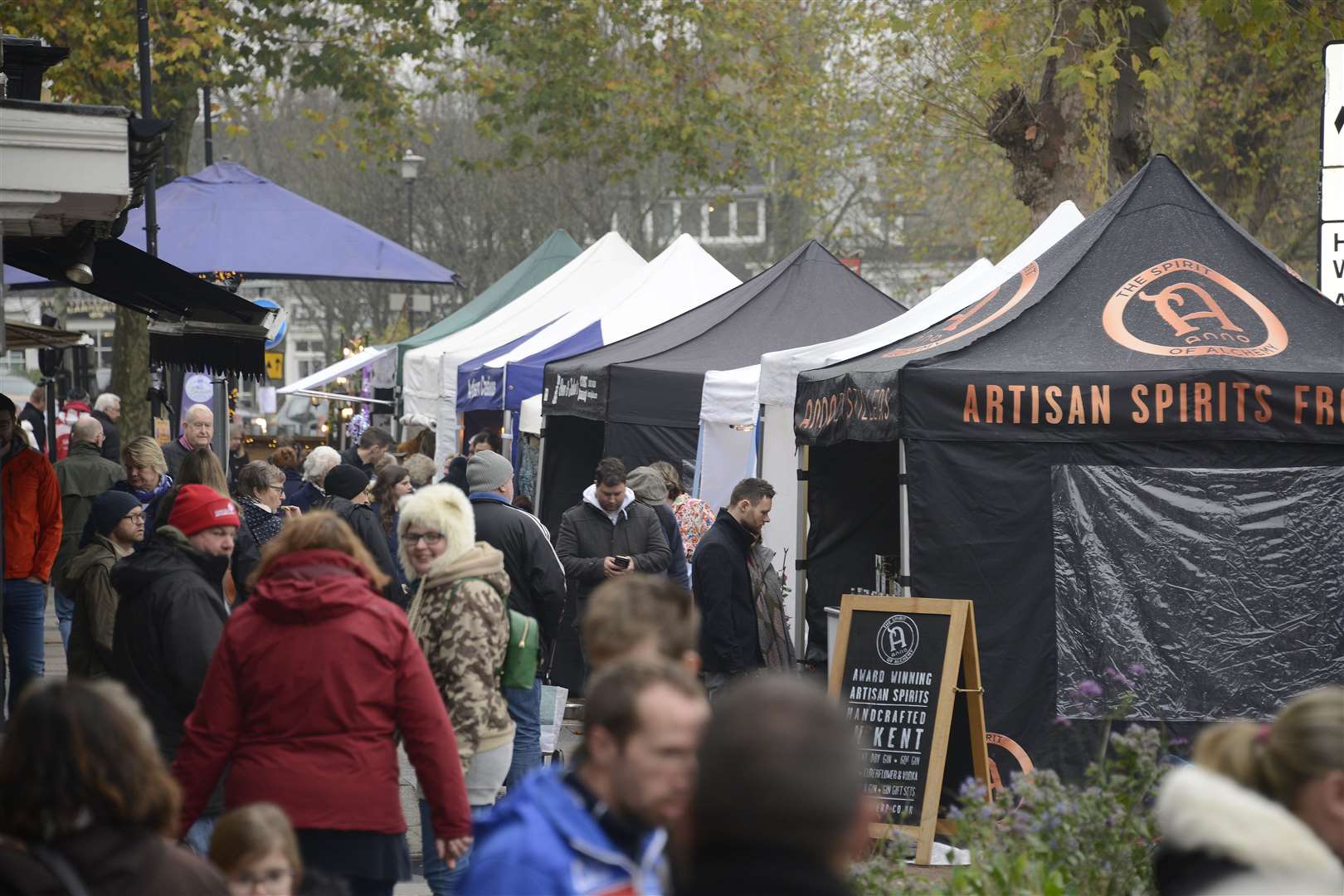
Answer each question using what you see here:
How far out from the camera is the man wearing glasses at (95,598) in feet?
22.0

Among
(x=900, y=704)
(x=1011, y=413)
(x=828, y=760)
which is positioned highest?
(x=1011, y=413)

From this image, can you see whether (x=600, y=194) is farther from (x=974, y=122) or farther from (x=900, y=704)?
(x=900, y=704)

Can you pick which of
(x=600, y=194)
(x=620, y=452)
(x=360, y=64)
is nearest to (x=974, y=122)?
(x=620, y=452)

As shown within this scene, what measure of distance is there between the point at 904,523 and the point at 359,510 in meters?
3.08

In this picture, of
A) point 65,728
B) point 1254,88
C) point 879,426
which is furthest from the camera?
point 1254,88

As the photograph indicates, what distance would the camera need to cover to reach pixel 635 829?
9.26 ft

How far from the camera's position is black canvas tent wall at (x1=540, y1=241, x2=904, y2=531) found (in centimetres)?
1521

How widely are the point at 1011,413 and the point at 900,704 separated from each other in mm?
1638

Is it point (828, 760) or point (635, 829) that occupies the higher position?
point (828, 760)

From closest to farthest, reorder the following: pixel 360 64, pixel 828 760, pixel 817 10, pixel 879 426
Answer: pixel 828 760 → pixel 879 426 → pixel 360 64 → pixel 817 10

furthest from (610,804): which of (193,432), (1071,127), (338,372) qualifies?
(338,372)

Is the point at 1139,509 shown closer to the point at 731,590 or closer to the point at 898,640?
the point at 898,640

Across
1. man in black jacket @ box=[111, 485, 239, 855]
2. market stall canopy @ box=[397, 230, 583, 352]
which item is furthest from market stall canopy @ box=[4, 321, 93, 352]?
market stall canopy @ box=[397, 230, 583, 352]

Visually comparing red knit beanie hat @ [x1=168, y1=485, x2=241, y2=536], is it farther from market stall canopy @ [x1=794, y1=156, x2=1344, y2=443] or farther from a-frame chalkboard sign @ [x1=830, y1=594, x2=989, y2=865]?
market stall canopy @ [x1=794, y1=156, x2=1344, y2=443]
